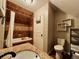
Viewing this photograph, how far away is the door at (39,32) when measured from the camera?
125 inches

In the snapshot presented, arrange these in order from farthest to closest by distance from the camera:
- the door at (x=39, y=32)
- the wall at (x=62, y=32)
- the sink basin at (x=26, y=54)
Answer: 1. the door at (x=39, y=32)
2. the wall at (x=62, y=32)
3. the sink basin at (x=26, y=54)

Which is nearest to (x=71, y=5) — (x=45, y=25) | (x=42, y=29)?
(x=45, y=25)

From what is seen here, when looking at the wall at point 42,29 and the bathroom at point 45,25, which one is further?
the wall at point 42,29

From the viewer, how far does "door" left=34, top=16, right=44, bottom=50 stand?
3.19 meters

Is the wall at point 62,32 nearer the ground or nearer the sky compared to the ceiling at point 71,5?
nearer the ground

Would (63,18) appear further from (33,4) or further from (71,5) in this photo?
(33,4)

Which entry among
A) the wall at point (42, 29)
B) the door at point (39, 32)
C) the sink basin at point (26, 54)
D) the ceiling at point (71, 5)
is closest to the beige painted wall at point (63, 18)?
the ceiling at point (71, 5)

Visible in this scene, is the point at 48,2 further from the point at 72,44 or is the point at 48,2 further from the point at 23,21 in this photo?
the point at 72,44

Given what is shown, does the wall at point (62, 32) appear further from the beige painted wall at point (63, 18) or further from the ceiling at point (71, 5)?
the ceiling at point (71, 5)

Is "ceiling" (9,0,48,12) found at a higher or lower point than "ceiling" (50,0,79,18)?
higher

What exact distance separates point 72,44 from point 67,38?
25.8 inches

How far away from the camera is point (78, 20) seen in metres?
2.75

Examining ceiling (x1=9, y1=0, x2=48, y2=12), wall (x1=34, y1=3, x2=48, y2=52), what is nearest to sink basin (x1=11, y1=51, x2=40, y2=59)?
wall (x1=34, y1=3, x2=48, y2=52)

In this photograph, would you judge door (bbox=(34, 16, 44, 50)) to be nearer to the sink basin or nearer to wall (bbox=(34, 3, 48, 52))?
wall (bbox=(34, 3, 48, 52))
